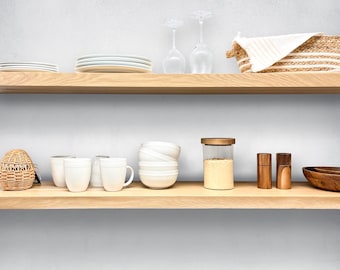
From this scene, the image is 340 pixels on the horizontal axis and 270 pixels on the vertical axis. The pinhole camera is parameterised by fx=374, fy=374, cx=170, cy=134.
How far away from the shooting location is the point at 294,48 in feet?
3.62

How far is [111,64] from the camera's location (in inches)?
44.5

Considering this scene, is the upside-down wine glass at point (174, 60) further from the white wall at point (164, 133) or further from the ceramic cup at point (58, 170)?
the ceramic cup at point (58, 170)

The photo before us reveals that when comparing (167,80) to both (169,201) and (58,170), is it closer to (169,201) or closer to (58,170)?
(169,201)

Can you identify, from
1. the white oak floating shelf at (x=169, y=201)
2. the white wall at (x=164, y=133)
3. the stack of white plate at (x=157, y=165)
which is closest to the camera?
the white oak floating shelf at (x=169, y=201)

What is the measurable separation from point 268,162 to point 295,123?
25 cm

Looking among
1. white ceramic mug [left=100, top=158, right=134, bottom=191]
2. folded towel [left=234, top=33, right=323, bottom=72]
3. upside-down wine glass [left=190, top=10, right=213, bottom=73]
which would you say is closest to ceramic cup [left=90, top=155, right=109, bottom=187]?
white ceramic mug [left=100, top=158, right=134, bottom=191]

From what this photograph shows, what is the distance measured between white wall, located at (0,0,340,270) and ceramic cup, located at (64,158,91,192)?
0.20 metres

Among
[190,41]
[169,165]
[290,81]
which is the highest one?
[190,41]

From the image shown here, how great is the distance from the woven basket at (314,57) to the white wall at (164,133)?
260mm

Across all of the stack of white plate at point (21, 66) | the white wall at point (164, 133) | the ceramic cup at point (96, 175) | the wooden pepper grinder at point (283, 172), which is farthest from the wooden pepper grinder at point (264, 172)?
the stack of white plate at point (21, 66)

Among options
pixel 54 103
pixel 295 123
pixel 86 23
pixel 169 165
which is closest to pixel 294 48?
pixel 295 123

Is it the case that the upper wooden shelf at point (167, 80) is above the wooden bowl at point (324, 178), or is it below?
above

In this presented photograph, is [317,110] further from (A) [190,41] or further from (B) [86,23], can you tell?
(B) [86,23]

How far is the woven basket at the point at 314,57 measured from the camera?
112 centimetres
